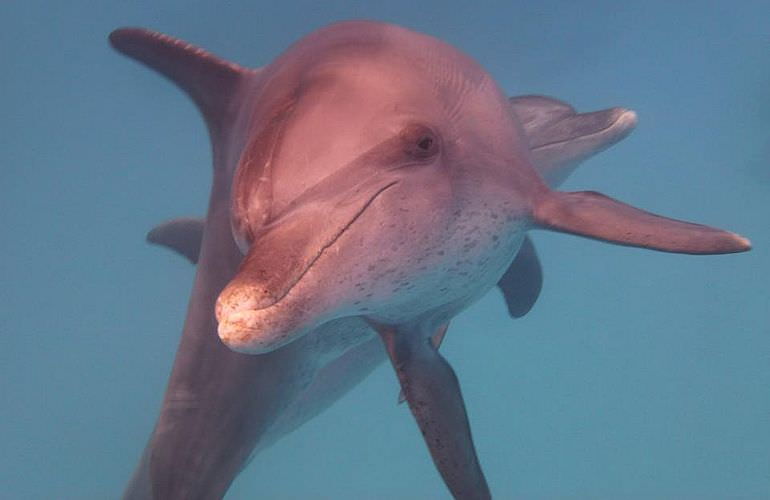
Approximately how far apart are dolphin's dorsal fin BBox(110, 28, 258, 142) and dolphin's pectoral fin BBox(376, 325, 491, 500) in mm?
1864

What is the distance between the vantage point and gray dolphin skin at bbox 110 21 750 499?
119 inches

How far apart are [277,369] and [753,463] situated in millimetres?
23619

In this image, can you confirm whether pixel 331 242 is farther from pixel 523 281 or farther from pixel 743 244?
pixel 523 281

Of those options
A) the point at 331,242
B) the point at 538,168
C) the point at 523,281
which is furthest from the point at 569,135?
the point at 331,242

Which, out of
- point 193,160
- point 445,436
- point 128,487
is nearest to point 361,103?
point 445,436

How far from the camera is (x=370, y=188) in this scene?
318 cm

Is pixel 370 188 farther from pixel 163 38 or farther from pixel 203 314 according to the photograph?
pixel 163 38

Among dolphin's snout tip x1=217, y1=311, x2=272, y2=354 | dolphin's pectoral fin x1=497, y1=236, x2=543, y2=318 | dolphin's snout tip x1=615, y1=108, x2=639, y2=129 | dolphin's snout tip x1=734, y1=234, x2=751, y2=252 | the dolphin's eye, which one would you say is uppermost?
dolphin's snout tip x1=615, y1=108, x2=639, y2=129

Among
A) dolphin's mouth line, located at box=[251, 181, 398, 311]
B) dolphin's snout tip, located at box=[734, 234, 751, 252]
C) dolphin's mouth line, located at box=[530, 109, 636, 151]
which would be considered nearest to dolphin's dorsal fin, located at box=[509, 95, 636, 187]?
dolphin's mouth line, located at box=[530, 109, 636, 151]

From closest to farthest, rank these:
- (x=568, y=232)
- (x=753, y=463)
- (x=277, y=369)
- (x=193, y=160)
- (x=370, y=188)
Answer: (x=370, y=188), (x=568, y=232), (x=277, y=369), (x=193, y=160), (x=753, y=463)

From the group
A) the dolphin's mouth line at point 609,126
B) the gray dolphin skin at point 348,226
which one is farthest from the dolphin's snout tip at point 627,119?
the gray dolphin skin at point 348,226

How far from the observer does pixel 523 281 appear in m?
6.67

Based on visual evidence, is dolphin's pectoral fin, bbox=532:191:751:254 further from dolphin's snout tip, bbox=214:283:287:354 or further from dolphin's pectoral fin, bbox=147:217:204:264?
dolphin's pectoral fin, bbox=147:217:204:264

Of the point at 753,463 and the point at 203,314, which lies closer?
the point at 203,314
